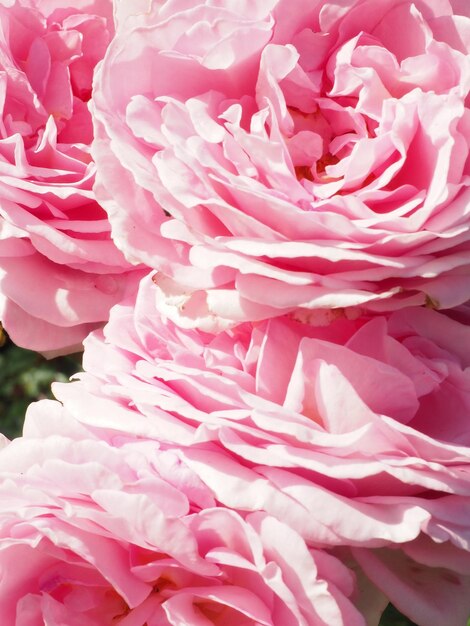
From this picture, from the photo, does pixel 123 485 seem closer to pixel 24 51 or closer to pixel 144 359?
pixel 144 359

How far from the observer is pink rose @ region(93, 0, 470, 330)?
0.61 metres

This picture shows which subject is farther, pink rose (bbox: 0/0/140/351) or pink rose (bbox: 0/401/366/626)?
pink rose (bbox: 0/0/140/351)

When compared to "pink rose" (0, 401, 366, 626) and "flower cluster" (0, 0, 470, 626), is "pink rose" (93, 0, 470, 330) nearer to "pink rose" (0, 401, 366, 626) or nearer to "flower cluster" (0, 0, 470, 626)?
"flower cluster" (0, 0, 470, 626)

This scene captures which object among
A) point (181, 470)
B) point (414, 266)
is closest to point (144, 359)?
point (181, 470)

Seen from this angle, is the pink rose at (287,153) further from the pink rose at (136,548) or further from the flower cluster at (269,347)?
the pink rose at (136,548)

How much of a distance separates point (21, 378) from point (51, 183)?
82cm

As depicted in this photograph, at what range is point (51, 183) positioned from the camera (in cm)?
→ 77

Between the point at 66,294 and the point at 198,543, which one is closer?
the point at 198,543

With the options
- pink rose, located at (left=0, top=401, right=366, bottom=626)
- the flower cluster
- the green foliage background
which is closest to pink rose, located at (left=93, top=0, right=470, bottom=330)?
the flower cluster

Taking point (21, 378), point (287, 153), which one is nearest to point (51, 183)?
point (287, 153)

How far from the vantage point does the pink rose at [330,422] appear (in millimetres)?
609

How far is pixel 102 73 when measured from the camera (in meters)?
0.66

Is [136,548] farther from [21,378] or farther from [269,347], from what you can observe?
[21,378]

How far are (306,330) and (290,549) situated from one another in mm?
140
